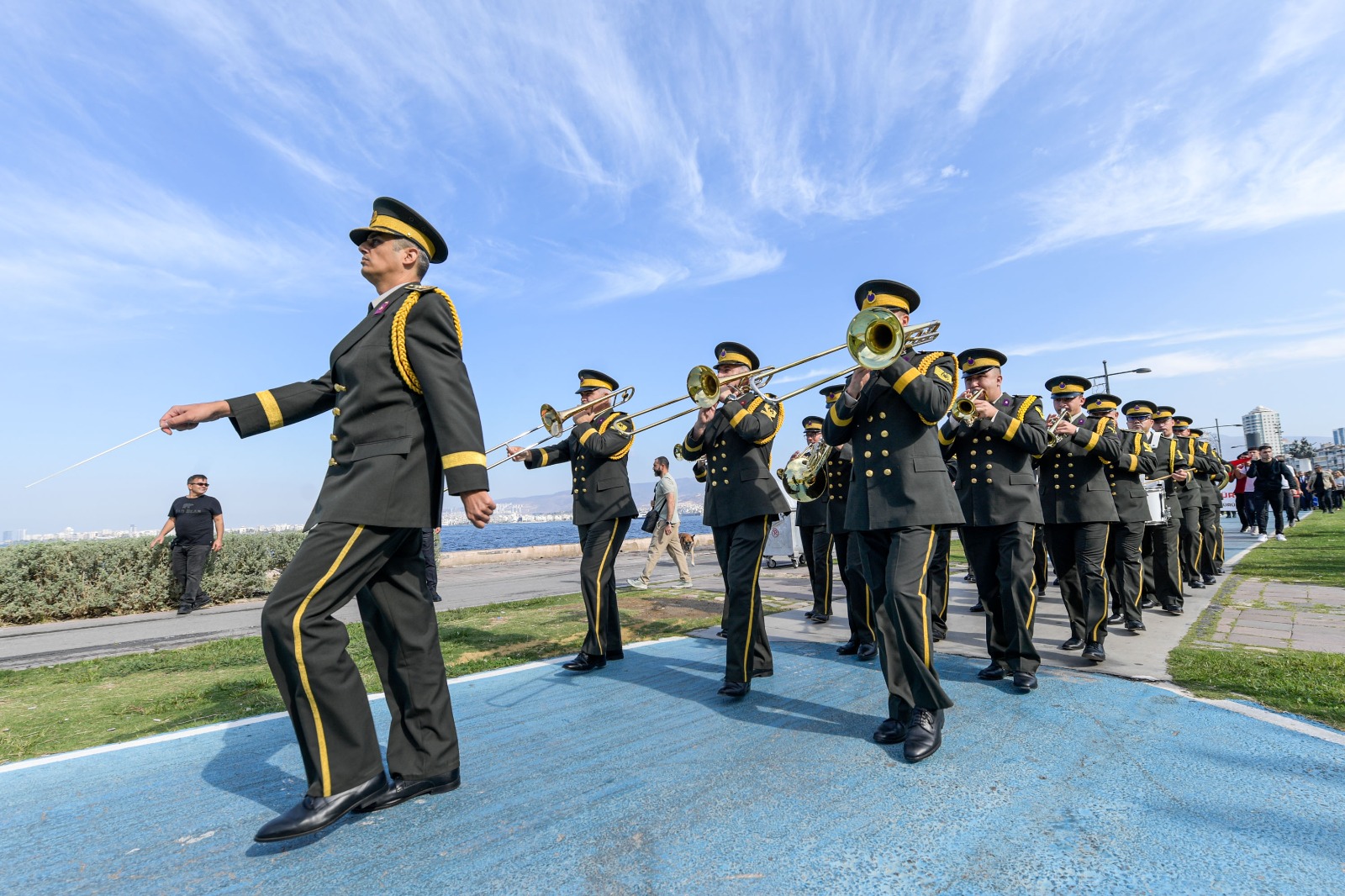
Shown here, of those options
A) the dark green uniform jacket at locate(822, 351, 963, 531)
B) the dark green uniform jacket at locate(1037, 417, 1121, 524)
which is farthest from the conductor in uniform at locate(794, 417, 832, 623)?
the dark green uniform jacket at locate(822, 351, 963, 531)

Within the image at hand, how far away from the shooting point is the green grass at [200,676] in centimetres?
476

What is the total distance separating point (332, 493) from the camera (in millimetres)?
3135

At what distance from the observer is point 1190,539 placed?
1046cm

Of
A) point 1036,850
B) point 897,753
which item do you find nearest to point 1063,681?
point 897,753

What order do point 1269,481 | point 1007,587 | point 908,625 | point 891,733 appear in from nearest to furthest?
point 891,733 → point 908,625 → point 1007,587 → point 1269,481

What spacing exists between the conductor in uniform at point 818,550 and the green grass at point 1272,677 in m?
3.16

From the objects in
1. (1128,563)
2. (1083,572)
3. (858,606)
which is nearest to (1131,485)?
(1128,563)

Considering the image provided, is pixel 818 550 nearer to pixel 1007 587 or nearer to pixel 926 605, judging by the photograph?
pixel 1007 587

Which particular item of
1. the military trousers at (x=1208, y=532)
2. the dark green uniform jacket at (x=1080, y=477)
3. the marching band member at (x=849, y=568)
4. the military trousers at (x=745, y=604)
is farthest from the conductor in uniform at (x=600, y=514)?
the military trousers at (x=1208, y=532)

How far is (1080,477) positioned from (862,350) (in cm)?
355

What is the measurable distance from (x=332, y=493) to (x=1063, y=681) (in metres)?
4.59

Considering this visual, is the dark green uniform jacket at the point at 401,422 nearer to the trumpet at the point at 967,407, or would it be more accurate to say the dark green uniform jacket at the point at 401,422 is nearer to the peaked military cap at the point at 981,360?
the trumpet at the point at 967,407

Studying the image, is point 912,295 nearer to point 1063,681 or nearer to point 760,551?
point 760,551

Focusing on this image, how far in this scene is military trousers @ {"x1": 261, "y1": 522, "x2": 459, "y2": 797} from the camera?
114 inches
